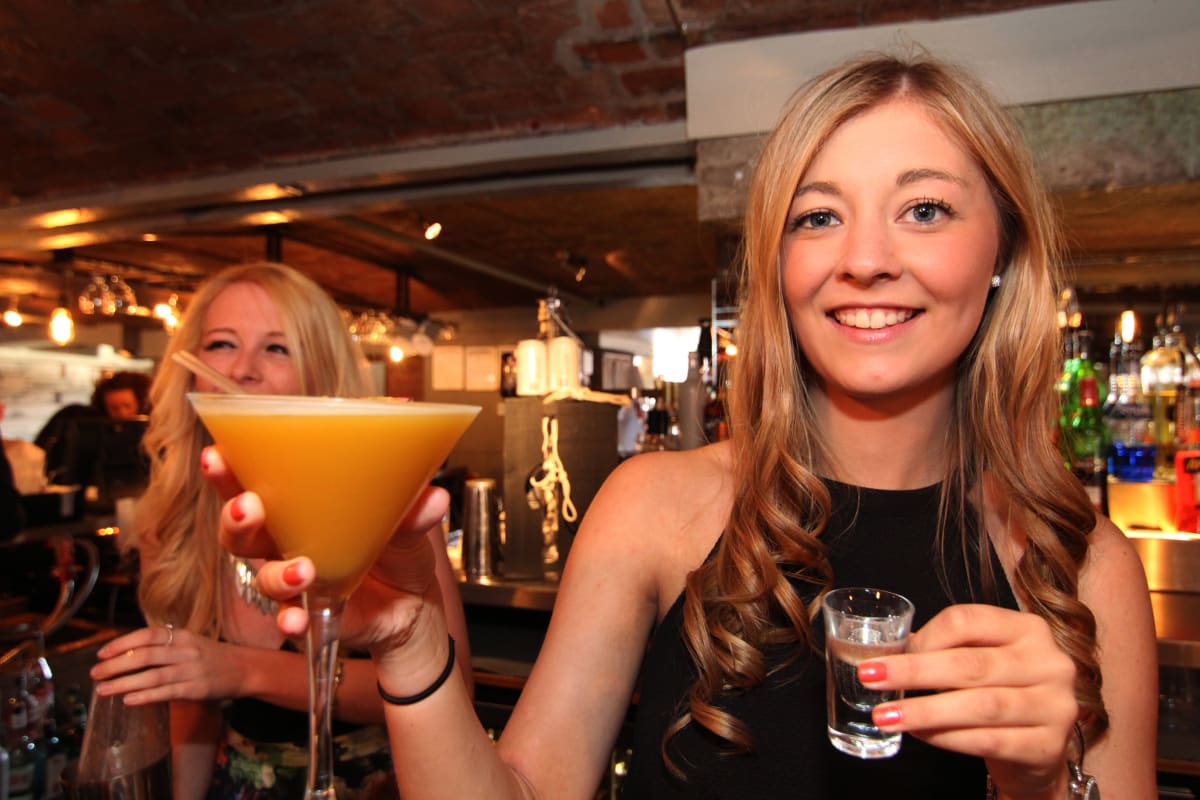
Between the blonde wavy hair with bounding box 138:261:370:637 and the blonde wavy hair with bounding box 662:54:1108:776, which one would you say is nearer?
the blonde wavy hair with bounding box 662:54:1108:776

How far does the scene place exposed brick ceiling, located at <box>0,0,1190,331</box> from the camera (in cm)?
242

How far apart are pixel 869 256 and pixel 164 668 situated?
1.26m

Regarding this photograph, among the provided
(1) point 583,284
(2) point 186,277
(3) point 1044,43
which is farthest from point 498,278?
(3) point 1044,43

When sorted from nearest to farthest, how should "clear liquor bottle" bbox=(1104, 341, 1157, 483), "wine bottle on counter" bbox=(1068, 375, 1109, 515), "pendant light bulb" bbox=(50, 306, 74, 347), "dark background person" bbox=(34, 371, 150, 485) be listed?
"wine bottle on counter" bbox=(1068, 375, 1109, 515)
"clear liquor bottle" bbox=(1104, 341, 1157, 483)
"dark background person" bbox=(34, 371, 150, 485)
"pendant light bulb" bbox=(50, 306, 74, 347)

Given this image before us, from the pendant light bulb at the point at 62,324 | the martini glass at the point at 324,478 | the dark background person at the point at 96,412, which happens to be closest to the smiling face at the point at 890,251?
the martini glass at the point at 324,478

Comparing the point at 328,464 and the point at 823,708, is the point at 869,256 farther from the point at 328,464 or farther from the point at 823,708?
the point at 328,464

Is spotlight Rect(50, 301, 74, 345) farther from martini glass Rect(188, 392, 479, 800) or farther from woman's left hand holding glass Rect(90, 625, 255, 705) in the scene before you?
martini glass Rect(188, 392, 479, 800)

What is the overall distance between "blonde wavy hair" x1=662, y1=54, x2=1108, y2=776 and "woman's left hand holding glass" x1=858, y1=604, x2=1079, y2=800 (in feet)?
1.30

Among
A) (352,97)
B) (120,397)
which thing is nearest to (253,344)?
(352,97)

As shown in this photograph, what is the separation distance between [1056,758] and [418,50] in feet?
8.87

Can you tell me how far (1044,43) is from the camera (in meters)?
2.38

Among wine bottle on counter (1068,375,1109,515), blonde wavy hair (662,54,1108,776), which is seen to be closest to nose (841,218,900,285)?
blonde wavy hair (662,54,1108,776)

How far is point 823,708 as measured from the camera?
1062 mm

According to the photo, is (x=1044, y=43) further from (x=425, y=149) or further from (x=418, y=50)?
(x=425, y=149)
